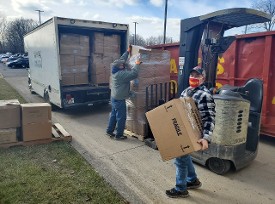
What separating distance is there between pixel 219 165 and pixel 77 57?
5.71 m

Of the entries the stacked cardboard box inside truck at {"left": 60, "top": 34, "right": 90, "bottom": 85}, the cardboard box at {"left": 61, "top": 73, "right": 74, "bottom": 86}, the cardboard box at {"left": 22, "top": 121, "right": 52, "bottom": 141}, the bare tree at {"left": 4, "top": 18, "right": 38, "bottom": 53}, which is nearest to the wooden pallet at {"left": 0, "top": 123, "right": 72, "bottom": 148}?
the cardboard box at {"left": 22, "top": 121, "right": 52, "bottom": 141}

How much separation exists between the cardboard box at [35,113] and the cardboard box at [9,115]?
5.9 inches

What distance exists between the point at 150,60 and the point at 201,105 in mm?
2769

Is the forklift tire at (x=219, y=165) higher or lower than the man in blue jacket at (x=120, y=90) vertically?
lower

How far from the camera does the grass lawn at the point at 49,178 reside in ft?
11.0

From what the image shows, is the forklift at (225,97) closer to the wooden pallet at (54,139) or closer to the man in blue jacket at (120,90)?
the man in blue jacket at (120,90)

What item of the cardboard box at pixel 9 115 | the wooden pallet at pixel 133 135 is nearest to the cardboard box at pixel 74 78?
the cardboard box at pixel 9 115

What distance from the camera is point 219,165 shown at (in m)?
4.14

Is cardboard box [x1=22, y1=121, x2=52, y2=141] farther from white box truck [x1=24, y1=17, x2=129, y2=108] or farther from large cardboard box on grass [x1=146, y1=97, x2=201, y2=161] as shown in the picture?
large cardboard box on grass [x1=146, y1=97, x2=201, y2=161]

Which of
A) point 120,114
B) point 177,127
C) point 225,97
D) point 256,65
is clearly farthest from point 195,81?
point 256,65

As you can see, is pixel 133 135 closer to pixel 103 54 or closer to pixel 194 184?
pixel 194 184

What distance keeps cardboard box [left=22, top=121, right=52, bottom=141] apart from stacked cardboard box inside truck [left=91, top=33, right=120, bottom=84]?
11.4 ft

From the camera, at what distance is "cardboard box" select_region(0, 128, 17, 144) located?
4.97 m

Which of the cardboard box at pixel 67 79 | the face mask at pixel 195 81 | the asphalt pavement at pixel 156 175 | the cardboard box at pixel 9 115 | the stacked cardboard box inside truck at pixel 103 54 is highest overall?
the stacked cardboard box inside truck at pixel 103 54
